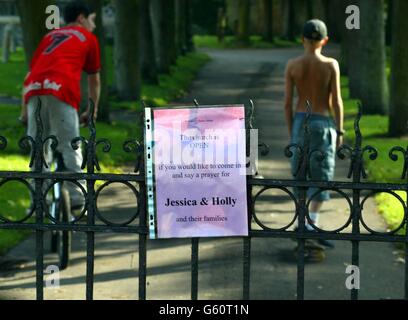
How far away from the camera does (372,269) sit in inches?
328

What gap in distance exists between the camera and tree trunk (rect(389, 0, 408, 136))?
16.6m

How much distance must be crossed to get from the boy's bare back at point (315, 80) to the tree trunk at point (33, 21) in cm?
Result: 566

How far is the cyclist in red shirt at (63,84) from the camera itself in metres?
8.70

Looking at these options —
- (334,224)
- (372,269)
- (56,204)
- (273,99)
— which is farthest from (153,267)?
(273,99)

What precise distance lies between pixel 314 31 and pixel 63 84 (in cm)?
219

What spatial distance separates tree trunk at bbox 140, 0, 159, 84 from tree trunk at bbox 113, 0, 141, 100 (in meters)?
4.21

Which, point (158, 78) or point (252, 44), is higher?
point (252, 44)

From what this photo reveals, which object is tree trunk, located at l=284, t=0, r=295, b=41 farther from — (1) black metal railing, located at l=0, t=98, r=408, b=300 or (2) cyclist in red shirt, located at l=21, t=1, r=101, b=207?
(1) black metal railing, located at l=0, t=98, r=408, b=300

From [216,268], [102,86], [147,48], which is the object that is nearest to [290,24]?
[147,48]

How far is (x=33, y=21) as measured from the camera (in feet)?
45.0

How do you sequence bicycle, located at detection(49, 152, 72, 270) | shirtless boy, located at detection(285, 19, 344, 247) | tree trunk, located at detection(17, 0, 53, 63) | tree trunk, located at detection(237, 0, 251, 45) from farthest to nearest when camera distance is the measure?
tree trunk, located at detection(237, 0, 251, 45)
tree trunk, located at detection(17, 0, 53, 63)
shirtless boy, located at detection(285, 19, 344, 247)
bicycle, located at detection(49, 152, 72, 270)

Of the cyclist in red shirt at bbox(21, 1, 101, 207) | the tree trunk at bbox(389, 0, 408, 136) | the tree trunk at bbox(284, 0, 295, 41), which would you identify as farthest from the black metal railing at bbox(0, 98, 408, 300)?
the tree trunk at bbox(284, 0, 295, 41)

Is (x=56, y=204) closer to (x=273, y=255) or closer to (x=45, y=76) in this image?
(x=45, y=76)

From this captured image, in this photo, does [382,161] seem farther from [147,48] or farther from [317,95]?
[147,48]
